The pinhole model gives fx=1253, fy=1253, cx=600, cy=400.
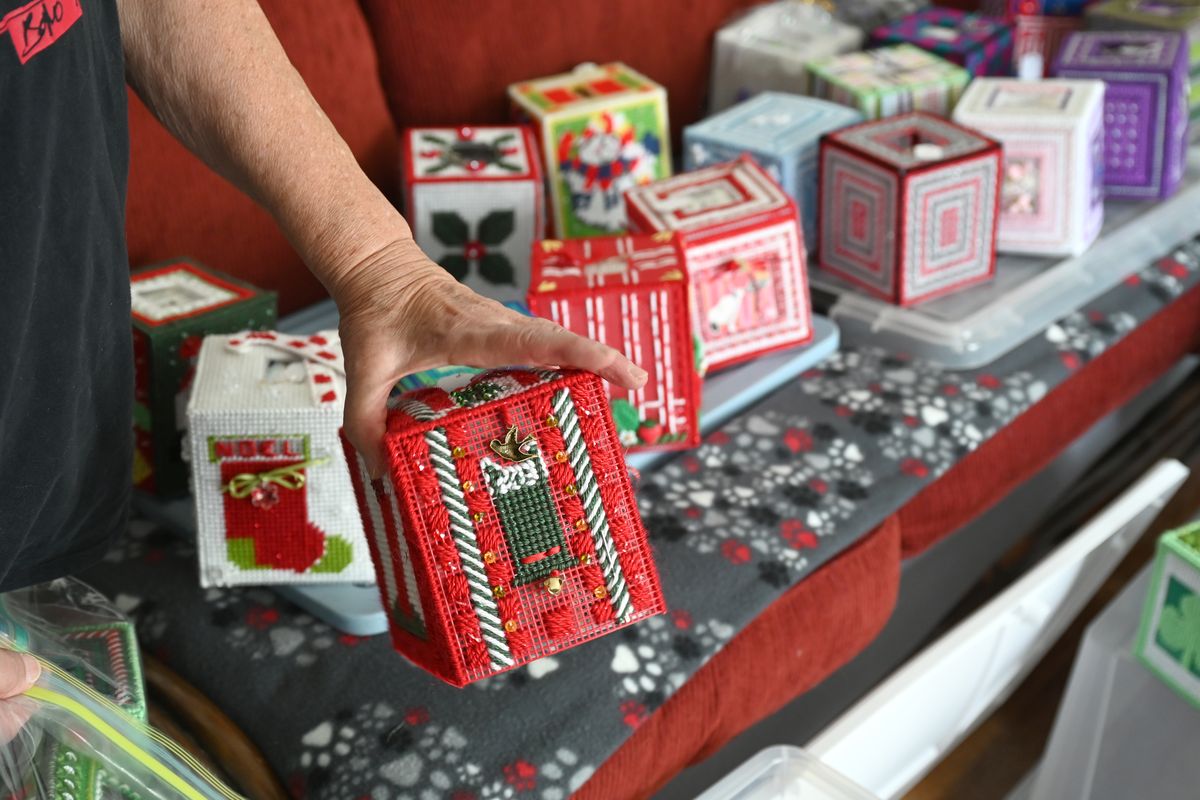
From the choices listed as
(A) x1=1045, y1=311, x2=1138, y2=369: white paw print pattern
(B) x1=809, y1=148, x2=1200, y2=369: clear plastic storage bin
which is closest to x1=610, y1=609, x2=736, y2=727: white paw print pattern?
(B) x1=809, y1=148, x2=1200, y2=369: clear plastic storage bin

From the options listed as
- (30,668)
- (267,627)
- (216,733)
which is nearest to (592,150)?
(267,627)

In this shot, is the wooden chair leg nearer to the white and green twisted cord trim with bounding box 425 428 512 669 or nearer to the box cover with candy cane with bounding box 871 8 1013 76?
the white and green twisted cord trim with bounding box 425 428 512 669

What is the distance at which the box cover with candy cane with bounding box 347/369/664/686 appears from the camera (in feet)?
2.47

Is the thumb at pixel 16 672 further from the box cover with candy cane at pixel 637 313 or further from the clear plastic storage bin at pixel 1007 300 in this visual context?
the clear plastic storage bin at pixel 1007 300

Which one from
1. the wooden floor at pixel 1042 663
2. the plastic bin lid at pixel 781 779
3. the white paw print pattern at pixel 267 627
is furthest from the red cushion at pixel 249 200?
the wooden floor at pixel 1042 663

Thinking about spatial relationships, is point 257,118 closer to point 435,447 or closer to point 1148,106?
point 435,447

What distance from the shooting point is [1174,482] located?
125 centimetres

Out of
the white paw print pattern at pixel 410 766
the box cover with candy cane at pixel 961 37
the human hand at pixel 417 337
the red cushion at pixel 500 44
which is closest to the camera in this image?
the human hand at pixel 417 337

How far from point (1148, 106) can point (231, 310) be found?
1146mm

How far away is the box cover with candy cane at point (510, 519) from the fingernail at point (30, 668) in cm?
21

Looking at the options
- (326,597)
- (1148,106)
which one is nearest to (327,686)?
(326,597)

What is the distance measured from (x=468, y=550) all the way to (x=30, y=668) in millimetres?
251

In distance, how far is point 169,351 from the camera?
1109mm

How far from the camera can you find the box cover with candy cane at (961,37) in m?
1.68
